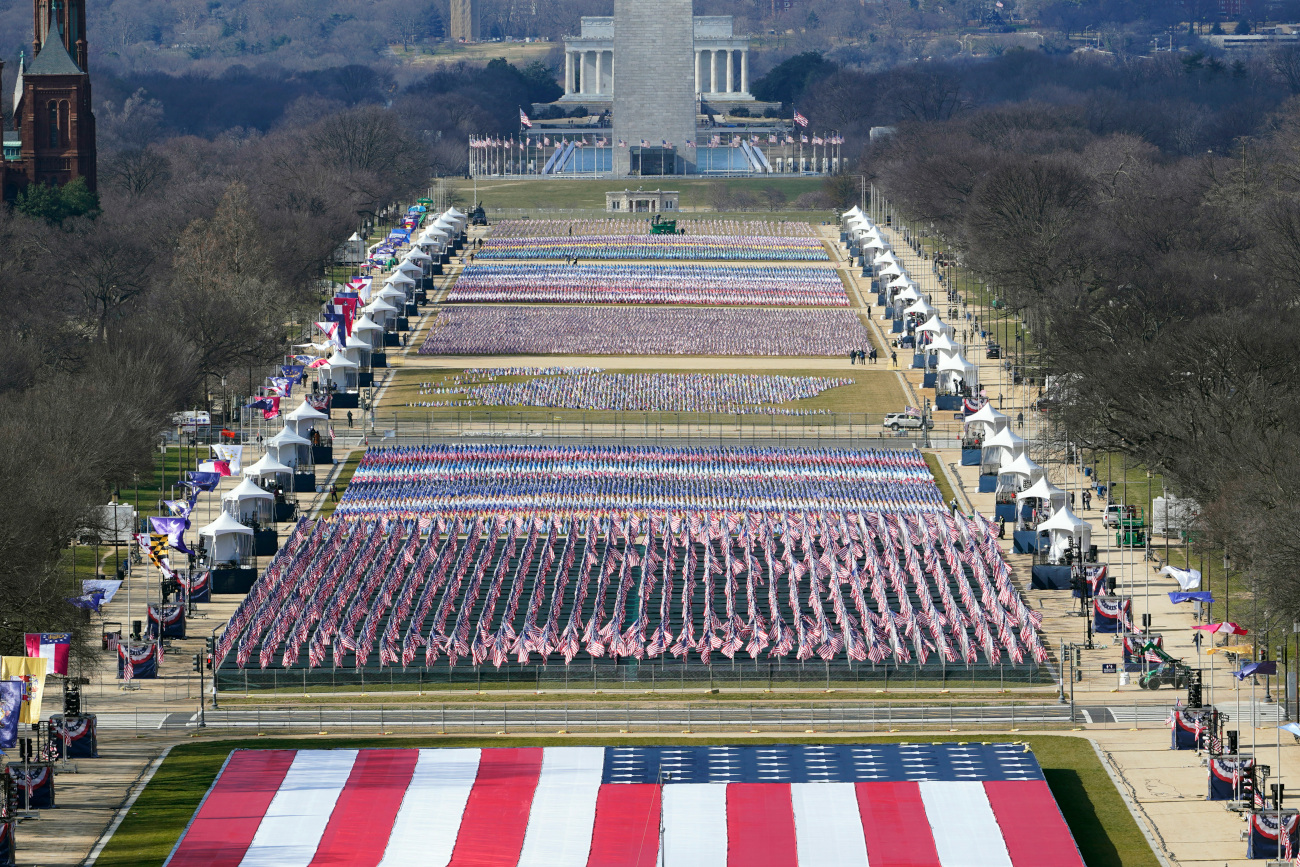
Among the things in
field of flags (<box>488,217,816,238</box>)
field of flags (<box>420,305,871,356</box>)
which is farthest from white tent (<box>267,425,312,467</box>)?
field of flags (<box>488,217,816,238</box>)

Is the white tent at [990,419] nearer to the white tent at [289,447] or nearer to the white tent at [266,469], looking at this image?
the white tent at [289,447]

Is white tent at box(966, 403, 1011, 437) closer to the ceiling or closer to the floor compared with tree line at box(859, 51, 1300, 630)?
closer to the floor

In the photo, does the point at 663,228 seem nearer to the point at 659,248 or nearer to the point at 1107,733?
the point at 659,248

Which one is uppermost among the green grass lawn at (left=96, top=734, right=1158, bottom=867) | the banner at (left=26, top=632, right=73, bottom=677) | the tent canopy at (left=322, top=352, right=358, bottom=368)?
the banner at (left=26, top=632, right=73, bottom=677)

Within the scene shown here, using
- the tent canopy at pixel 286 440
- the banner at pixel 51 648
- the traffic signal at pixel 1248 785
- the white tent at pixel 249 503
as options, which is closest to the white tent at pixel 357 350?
the tent canopy at pixel 286 440

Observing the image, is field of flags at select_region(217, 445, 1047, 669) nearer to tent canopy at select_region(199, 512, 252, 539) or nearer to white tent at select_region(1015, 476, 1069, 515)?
tent canopy at select_region(199, 512, 252, 539)

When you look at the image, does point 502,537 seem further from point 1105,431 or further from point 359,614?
point 1105,431

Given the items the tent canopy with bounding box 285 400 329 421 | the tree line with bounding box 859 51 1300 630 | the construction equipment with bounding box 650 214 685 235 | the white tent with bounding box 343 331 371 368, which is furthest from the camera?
the construction equipment with bounding box 650 214 685 235

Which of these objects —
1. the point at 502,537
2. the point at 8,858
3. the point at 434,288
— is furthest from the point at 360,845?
the point at 434,288
